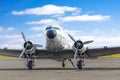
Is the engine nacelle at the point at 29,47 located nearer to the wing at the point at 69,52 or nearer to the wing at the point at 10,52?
the wing at the point at 69,52

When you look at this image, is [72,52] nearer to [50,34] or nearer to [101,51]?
[101,51]

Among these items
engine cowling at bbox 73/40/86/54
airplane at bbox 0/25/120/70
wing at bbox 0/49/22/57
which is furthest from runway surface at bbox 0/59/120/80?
wing at bbox 0/49/22/57

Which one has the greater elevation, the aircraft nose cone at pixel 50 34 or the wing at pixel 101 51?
the aircraft nose cone at pixel 50 34

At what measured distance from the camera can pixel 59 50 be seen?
3306cm

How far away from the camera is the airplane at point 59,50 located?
31.5m

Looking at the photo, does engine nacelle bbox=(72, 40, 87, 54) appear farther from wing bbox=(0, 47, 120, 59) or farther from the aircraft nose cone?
the aircraft nose cone

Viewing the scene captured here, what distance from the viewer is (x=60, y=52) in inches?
1316
